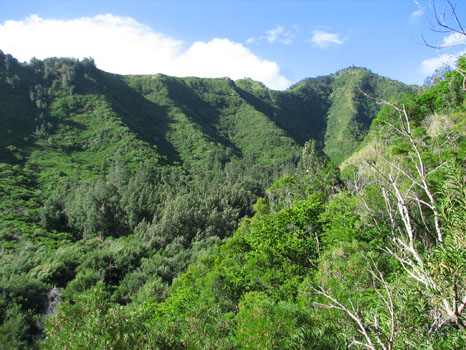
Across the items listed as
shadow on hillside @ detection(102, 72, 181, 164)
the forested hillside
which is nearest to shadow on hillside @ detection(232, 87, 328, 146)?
shadow on hillside @ detection(102, 72, 181, 164)

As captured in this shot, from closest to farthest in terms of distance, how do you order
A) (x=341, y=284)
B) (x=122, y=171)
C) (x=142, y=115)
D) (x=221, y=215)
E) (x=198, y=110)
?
(x=341, y=284) → (x=221, y=215) → (x=122, y=171) → (x=142, y=115) → (x=198, y=110)

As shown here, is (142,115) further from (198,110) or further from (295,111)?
(295,111)

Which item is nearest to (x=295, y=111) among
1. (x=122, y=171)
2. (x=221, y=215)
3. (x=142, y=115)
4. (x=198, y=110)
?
(x=198, y=110)

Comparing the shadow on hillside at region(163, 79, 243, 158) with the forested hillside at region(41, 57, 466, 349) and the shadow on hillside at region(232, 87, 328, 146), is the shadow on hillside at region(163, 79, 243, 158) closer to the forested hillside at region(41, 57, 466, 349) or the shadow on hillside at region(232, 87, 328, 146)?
the shadow on hillside at region(232, 87, 328, 146)

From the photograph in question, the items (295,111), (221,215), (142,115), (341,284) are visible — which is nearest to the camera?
(341,284)

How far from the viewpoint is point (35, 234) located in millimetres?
49812

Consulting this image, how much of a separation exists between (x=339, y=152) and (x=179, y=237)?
7641cm

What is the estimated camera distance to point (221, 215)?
6775 centimetres

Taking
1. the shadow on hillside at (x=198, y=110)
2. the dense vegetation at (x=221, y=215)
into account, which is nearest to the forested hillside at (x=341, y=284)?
the dense vegetation at (x=221, y=215)

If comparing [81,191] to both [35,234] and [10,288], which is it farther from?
[10,288]

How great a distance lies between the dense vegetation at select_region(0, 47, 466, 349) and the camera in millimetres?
3549

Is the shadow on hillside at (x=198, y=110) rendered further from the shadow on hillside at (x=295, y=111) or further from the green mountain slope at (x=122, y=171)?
the shadow on hillside at (x=295, y=111)

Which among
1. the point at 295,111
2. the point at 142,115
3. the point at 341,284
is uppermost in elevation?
the point at 295,111

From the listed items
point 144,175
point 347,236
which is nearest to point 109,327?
point 347,236
